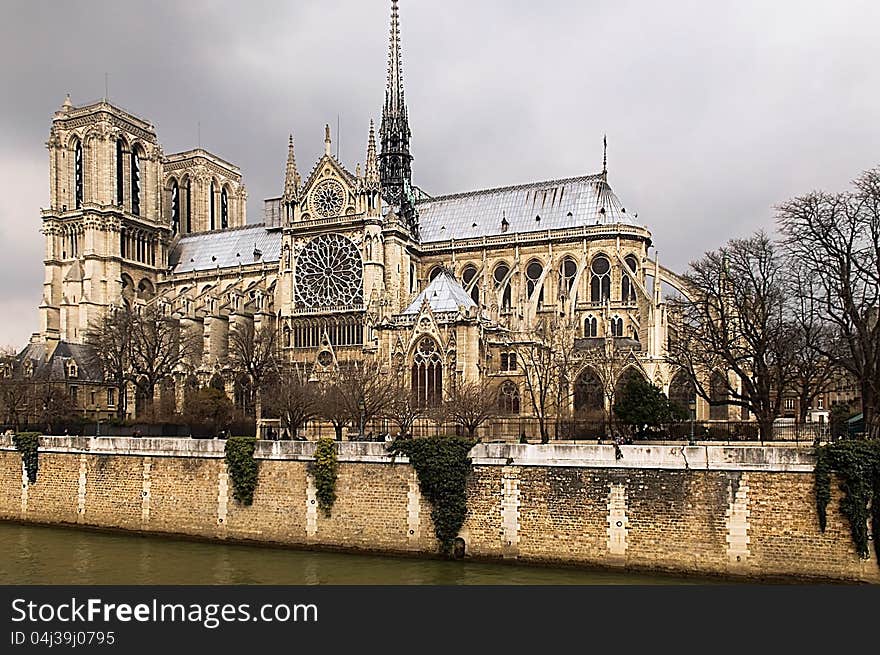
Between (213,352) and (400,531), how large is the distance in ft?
116

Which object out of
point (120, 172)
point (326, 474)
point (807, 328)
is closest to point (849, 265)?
point (807, 328)

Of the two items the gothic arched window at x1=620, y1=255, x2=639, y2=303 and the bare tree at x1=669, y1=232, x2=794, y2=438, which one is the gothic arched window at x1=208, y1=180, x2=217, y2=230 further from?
the bare tree at x1=669, y1=232, x2=794, y2=438

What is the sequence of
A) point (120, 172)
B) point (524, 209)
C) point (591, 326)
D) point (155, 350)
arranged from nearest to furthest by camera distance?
point (155, 350) → point (591, 326) → point (524, 209) → point (120, 172)

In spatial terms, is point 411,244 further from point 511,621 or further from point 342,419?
point 511,621

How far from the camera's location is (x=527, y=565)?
25469 mm

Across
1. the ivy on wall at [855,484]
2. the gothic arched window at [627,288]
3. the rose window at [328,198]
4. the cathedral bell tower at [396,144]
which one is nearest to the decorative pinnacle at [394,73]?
the cathedral bell tower at [396,144]

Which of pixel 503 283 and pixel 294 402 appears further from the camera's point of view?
pixel 503 283

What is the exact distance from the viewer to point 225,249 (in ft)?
247

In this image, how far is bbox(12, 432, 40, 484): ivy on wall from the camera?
35000 mm

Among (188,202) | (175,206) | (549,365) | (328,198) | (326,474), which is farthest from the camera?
(175,206)

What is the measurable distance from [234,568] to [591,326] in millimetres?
34726

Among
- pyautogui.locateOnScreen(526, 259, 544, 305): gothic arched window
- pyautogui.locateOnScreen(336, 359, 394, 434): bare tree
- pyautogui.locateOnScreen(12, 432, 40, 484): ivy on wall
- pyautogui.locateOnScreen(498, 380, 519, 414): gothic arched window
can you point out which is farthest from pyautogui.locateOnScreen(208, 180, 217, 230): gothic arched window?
pyautogui.locateOnScreen(12, 432, 40, 484): ivy on wall

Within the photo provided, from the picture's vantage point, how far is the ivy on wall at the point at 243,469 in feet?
97.1

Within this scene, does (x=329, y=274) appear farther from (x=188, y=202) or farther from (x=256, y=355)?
(x=188, y=202)
